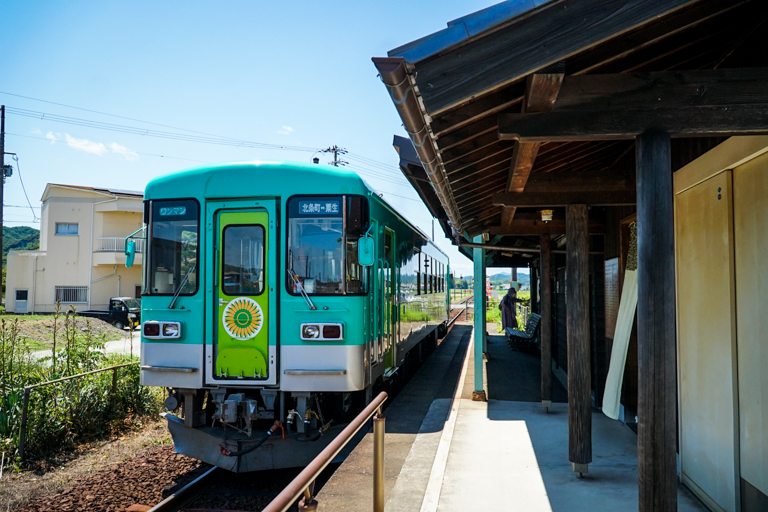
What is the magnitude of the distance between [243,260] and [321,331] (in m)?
1.10

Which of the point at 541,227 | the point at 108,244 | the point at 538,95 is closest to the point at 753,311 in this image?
the point at 538,95

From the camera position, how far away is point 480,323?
950cm

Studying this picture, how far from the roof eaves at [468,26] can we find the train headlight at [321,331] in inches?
137

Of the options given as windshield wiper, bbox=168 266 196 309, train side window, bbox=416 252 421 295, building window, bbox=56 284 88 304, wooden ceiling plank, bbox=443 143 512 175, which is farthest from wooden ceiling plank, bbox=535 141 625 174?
building window, bbox=56 284 88 304

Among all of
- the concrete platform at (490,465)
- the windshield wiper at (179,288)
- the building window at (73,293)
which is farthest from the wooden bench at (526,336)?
the building window at (73,293)

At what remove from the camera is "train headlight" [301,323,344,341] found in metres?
5.81

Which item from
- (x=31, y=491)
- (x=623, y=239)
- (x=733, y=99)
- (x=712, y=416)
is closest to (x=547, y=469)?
(x=712, y=416)

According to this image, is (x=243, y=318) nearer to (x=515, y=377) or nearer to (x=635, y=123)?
(x=635, y=123)

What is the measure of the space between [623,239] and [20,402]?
7.22 metres

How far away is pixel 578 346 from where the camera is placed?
5.35 meters

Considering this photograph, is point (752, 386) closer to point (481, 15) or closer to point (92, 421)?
point (481, 15)

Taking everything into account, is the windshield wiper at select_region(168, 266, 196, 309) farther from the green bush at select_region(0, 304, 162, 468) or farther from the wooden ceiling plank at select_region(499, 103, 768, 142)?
the wooden ceiling plank at select_region(499, 103, 768, 142)

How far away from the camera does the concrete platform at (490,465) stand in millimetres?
4777

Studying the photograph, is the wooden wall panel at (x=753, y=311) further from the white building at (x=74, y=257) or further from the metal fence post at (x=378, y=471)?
the white building at (x=74, y=257)
